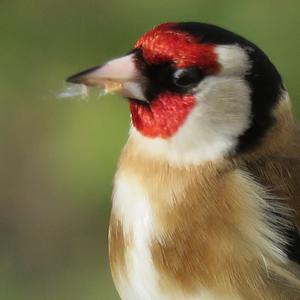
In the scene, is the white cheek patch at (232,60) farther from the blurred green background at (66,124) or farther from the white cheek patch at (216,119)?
the blurred green background at (66,124)

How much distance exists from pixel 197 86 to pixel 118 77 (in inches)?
5.2

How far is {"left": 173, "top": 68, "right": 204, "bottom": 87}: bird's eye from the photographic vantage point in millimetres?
1697

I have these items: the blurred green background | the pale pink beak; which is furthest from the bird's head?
the blurred green background

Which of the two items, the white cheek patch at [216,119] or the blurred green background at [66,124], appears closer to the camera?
the white cheek patch at [216,119]

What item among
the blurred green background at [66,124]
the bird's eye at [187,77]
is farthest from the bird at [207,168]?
the blurred green background at [66,124]

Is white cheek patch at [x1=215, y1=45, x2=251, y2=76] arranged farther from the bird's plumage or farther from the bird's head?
the bird's plumage

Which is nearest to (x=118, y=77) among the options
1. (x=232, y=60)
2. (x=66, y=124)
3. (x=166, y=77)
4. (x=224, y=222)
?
(x=166, y=77)

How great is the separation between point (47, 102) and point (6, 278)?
0.63 m

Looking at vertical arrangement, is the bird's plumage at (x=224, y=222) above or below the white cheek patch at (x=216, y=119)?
below

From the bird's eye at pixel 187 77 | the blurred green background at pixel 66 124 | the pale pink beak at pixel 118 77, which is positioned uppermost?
the pale pink beak at pixel 118 77

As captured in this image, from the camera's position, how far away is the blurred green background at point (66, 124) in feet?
9.84

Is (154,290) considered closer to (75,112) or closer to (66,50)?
(75,112)

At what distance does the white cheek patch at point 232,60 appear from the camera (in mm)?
1704

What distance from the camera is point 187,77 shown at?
170cm
